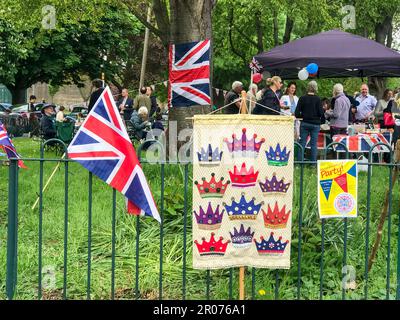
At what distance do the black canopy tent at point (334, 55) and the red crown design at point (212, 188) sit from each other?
920 cm

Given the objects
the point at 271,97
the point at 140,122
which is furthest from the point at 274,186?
the point at 140,122

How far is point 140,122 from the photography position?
16875 mm

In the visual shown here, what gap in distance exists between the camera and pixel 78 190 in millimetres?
9570

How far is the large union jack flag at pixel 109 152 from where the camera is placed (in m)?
4.71

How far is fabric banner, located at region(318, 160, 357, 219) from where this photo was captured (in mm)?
4992

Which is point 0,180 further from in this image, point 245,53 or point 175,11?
point 245,53

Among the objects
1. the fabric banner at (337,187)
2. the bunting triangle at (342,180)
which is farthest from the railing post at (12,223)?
the bunting triangle at (342,180)

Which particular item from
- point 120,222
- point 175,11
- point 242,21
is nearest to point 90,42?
point 242,21

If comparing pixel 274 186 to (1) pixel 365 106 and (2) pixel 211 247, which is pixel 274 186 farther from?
(1) pixel 365 106

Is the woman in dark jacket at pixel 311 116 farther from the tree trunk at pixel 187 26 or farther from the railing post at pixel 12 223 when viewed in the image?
the railing post at pixel 12 223

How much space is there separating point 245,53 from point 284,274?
88.1 ft

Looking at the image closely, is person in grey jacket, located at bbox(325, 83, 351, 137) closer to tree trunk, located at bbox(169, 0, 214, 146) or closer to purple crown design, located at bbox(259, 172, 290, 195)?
tree trunk, located at bbox(169, 0, 214, 146)

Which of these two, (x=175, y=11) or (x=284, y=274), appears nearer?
(x=284, y=274)

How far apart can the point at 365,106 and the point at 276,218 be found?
11955 millimetres
